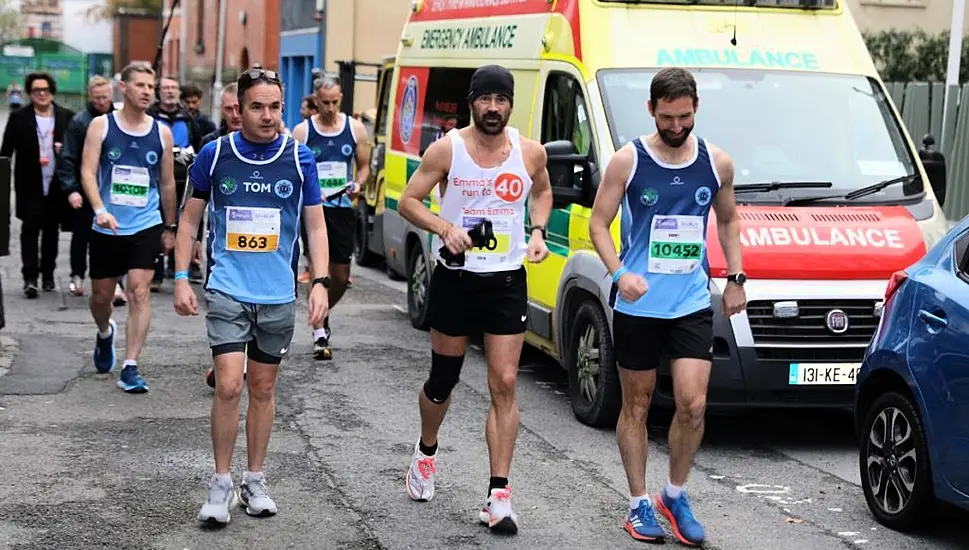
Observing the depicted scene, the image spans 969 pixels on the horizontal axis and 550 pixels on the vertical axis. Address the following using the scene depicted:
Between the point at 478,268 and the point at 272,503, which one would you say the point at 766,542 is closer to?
the point at 478,268

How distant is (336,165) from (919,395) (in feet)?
19.6

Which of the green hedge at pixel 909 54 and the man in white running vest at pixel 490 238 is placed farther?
the green hedge at pixel 909 54

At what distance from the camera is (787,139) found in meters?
9.22

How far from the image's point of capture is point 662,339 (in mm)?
6578

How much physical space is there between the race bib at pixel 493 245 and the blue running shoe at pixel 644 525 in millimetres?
1174

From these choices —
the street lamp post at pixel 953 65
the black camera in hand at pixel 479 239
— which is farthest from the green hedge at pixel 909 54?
the black camera in hand at pixel 479 239

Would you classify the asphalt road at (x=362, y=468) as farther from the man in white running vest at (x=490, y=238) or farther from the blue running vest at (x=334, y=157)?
the blue running vest at (x=334, y=157)

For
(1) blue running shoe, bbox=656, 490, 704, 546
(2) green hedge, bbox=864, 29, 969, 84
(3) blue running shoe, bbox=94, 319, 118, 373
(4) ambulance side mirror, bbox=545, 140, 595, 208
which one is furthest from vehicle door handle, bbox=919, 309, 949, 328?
(2) green hedge, bbox=864, 29, 969, 84

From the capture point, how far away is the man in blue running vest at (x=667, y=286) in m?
6.46

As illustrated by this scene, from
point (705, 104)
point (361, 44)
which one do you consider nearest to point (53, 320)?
point (705, 104)

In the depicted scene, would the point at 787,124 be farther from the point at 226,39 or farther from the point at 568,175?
the point at 226,39

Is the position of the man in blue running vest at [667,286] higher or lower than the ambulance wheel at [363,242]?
higher

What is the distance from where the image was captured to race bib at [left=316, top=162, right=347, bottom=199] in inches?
456

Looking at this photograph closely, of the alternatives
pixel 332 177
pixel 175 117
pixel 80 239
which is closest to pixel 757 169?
pixel 332 177
